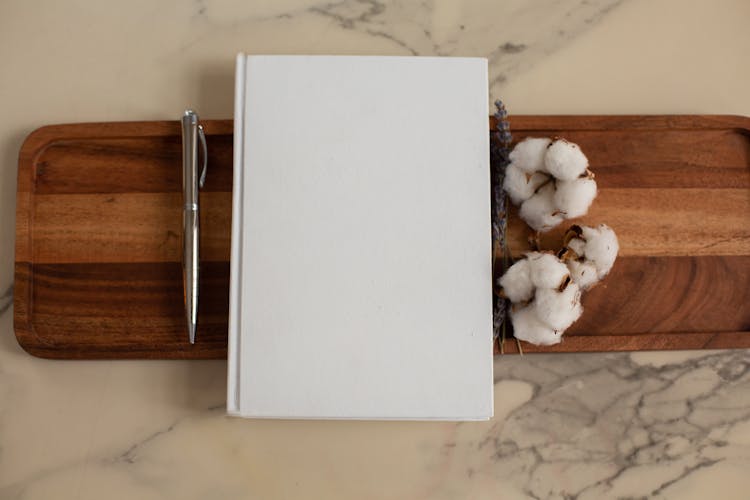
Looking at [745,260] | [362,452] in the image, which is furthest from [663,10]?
[362,452]

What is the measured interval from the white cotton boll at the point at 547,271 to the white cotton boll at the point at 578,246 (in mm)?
34

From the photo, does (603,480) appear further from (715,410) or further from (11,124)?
(11,124)

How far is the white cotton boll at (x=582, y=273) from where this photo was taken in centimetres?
62

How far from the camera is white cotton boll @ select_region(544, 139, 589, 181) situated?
0.61 meters

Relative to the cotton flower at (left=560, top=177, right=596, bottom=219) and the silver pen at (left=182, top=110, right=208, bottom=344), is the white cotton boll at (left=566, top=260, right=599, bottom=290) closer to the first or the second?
the cotton flower at (left=560, top=177, right=596, bottom=219)

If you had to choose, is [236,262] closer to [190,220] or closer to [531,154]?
[190,220]

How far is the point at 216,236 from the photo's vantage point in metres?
0.69

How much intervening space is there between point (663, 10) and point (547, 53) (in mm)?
151

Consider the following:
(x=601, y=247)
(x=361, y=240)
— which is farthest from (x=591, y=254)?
(x=361, y=240)

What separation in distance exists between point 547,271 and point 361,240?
0.60ft

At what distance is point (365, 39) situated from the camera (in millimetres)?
739

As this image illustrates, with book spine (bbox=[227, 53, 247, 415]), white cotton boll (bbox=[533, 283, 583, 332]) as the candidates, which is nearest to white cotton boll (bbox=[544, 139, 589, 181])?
white cotton boll (bbox=[533, 283, 583, 332])

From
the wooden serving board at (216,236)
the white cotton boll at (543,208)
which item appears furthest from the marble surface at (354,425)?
the white cotton boll at (543,208)

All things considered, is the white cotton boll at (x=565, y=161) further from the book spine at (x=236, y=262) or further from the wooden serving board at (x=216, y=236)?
the book spine at (x=236, y=262)
